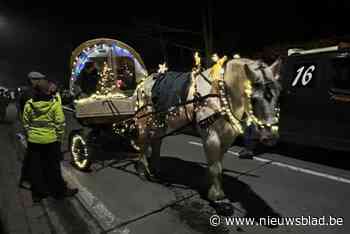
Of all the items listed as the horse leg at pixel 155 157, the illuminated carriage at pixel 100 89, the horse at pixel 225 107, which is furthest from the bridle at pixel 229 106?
the illuminated carriage at pixel 100 89

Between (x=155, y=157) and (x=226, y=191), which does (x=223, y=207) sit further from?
(x=155, y=157)

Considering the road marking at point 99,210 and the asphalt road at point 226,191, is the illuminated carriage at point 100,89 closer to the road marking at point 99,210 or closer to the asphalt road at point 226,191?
the asphalt road at point 226,191

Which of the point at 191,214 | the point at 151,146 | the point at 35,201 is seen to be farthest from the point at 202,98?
the point at 35,201

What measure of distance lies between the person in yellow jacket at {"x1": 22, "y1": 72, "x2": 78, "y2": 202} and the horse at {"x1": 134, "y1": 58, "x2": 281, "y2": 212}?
5.52 ft

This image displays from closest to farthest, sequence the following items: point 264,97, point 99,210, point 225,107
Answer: point 264,97 → point 225,107 → point 99,210

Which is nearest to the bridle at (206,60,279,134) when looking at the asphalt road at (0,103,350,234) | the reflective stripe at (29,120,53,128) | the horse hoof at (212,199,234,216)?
the horse hoof at (212,199,234,216)

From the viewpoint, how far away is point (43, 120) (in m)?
5.66

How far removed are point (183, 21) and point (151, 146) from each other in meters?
14.8

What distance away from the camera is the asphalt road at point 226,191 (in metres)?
4.74

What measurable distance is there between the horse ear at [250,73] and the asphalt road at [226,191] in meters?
1.97

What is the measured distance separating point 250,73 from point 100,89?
431 centimetres

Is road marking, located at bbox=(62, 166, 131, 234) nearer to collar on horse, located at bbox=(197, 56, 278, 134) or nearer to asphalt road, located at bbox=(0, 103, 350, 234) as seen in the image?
asphalt road, located at bbox=(0, 103, 350, 234)

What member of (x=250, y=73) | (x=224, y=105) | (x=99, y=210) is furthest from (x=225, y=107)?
(x=99, y=210)

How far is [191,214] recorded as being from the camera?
5043mm
